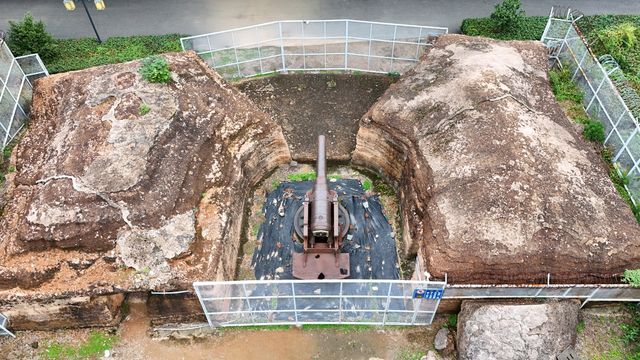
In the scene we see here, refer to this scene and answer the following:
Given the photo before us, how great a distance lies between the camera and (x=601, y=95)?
16250 millimetres

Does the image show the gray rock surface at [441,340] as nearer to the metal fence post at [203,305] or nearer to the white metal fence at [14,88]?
the metal fence post at [203,305]

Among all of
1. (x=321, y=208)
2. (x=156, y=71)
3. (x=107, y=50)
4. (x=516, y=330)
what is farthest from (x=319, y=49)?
(x=516, y=330)

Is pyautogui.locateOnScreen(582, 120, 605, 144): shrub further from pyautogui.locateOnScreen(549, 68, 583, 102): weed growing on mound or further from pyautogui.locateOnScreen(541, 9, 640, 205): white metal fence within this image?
pyautogui.locateOnScreen(549, 68, 583, 102): weed growing on mound

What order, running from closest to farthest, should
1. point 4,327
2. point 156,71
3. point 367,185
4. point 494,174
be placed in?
point 4,327, point 494,174, point 156,71, point 367,185

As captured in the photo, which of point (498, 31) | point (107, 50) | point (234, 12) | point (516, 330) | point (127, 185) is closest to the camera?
point (516, 330)

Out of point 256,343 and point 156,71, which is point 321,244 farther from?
point 156,71

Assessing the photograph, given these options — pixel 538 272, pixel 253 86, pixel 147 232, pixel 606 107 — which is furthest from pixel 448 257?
pixel 253 86

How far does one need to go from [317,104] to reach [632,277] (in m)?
11.0

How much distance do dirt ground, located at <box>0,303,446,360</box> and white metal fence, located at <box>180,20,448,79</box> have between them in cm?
991

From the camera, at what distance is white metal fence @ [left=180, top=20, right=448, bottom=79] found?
1769 centimetres

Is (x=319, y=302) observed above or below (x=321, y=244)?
below

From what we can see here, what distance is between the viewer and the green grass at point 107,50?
1859cm

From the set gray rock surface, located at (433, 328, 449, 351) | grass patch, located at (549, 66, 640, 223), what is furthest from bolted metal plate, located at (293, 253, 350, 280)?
grass patch, located at (549, 66, 640, 223)

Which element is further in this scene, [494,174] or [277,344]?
[494,174]
